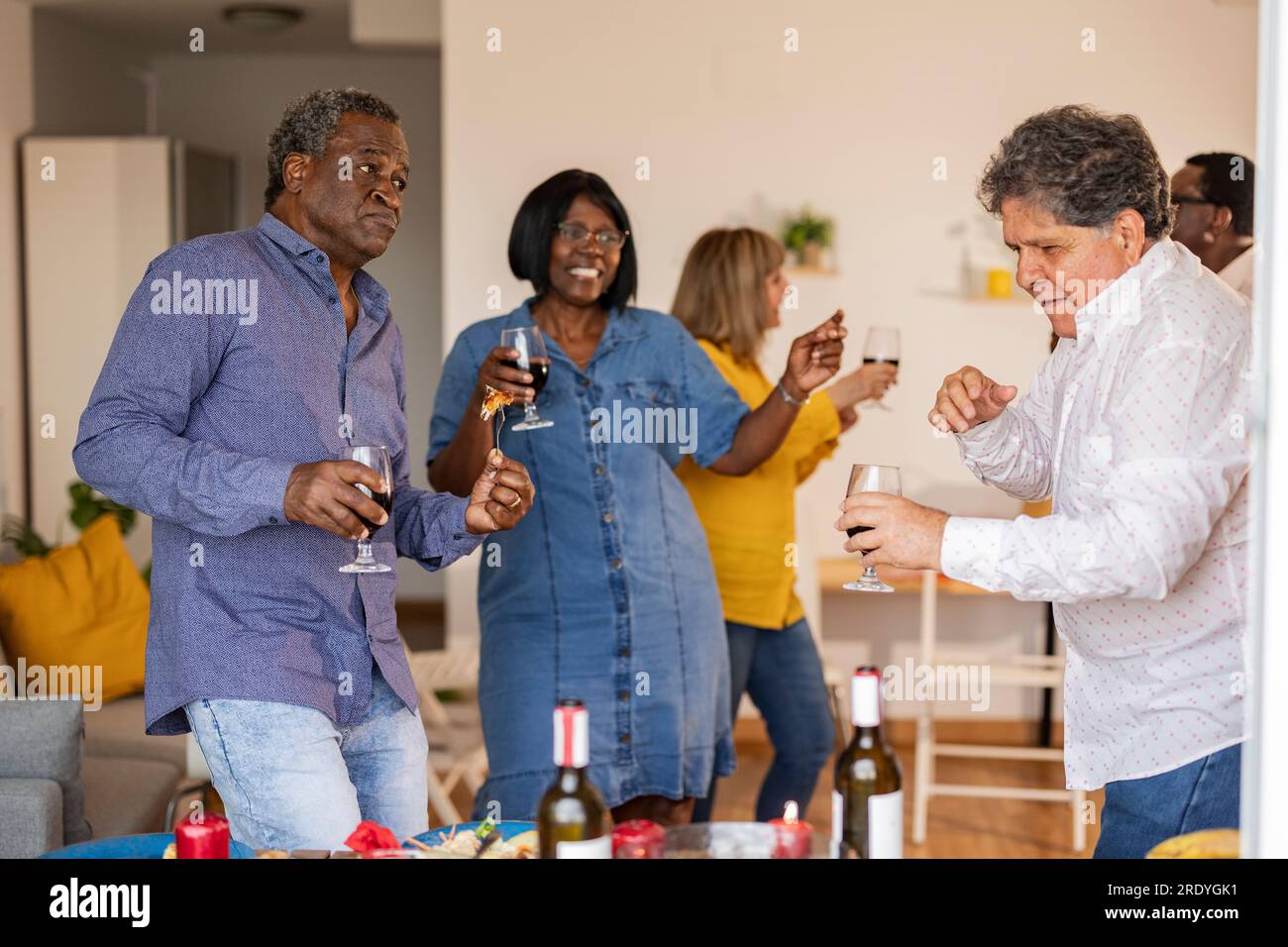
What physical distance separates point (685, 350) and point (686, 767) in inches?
32.4

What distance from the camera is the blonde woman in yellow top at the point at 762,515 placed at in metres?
3.25

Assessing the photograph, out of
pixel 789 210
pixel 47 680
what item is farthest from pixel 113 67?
pixel 47 680

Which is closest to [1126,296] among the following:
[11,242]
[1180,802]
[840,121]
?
[1180,802]

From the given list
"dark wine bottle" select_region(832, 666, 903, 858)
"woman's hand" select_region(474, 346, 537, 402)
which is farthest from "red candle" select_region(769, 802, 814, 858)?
"woman's hand" select_region(474, 346, 537, 402)

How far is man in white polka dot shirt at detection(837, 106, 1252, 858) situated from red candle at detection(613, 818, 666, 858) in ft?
1.53

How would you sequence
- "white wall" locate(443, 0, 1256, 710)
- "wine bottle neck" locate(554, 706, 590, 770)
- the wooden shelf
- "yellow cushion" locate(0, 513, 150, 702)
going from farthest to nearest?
1. the wooden shelf
2. "white wall" locate(443, 0, 1256, 710)
3. "yellow cushion" locate(0, 513, 150, 702)
4. "wine bottle neck" locate(554, 706, 590, 770)

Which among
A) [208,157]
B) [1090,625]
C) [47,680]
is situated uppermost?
[208,157]

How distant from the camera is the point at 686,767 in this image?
2641 mm

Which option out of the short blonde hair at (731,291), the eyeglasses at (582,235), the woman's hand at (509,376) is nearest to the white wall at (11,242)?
the short blonde hair at (731,291)

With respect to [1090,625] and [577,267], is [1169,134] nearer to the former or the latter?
[577,267]

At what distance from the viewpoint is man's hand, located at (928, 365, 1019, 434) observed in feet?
6.44

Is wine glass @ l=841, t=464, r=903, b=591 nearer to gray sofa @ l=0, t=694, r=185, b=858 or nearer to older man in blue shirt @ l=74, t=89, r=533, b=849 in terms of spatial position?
older man in blue shirt @ l=74, t=89, r=533, b=849

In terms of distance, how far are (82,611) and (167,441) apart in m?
2.28

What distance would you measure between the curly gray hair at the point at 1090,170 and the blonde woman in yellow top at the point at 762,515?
1.42 m
